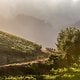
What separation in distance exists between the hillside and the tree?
25.4ft

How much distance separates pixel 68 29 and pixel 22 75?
15345 millimetres

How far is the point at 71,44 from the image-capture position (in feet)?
172

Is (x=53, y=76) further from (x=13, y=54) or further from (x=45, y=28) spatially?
(x=45, y=28)

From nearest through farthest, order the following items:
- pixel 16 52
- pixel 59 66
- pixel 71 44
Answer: pixel 59 66
pixel 71 44
pixel 16 52

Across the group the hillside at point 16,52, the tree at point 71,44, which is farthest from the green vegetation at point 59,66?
the hillside at point 16,52

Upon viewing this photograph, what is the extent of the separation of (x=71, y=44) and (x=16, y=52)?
1212 cm

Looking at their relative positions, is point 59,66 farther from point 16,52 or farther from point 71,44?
point 16,52

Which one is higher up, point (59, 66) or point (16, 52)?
point (16, 52)

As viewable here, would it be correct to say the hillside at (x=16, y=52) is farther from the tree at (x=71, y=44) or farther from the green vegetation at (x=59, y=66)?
the tree at (x=71, y=44)

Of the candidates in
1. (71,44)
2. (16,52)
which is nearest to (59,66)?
(71,44)

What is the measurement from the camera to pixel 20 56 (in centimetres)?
5769

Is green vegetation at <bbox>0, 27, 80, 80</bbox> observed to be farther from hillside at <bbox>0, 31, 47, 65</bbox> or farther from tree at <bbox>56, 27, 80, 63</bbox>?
hillside at <bbox>0, 31, 47, 65</bbox>

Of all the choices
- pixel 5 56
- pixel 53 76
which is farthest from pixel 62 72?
pixel 5 56

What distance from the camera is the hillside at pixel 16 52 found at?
179ft
